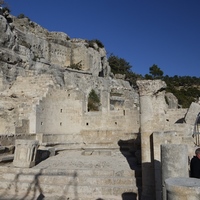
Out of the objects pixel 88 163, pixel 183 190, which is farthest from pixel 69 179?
pixel 183 190

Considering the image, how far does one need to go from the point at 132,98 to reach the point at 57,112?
2275cm

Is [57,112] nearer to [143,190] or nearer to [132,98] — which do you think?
[143,190]

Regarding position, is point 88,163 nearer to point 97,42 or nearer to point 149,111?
point 149,111

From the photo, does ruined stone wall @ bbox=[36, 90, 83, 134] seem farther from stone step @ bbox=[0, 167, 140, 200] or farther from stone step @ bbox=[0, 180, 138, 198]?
stone step @ bbox=[0, 180, 138, 198]

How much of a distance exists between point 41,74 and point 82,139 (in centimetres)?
545

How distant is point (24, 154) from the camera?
7793 mm

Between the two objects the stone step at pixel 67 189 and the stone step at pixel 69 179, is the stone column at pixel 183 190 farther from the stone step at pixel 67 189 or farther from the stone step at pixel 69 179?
the stone step at pixel 69 179

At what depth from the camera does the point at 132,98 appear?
120 feet

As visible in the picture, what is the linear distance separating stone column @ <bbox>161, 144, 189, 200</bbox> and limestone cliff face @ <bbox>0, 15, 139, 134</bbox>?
920 cm

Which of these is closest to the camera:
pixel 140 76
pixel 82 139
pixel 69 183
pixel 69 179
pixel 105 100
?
A: pixel 69 183

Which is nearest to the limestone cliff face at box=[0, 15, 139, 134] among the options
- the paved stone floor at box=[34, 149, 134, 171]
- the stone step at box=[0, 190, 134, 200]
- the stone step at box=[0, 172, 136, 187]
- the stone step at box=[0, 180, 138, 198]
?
the paved stone floor at box=[34, 149, 134, 171]

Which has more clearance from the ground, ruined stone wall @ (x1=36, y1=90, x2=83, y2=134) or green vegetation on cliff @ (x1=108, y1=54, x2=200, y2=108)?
green vegetation on cliff @ (x1=108, y1=54, x2=200, y2=108)

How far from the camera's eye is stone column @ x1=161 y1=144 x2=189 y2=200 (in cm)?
Result: 461

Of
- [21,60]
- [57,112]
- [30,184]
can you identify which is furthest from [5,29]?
[30,184]
